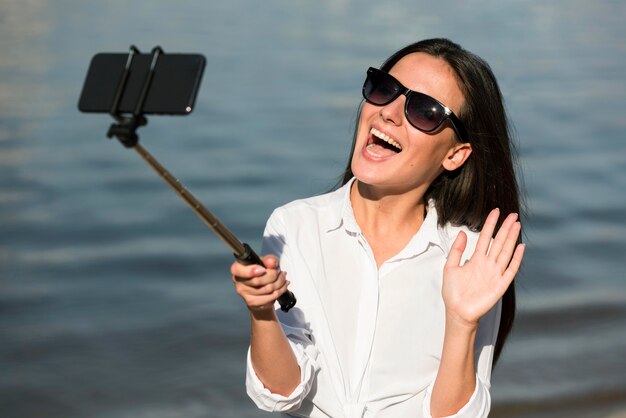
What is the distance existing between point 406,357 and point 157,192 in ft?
14.2

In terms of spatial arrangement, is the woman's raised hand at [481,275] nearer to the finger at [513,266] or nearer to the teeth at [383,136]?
the finger at [513,266]

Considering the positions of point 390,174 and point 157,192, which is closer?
point 390,174

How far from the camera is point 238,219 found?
6723 millimetres

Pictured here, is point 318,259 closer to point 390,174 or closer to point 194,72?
point 390,174

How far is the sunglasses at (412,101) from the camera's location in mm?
3041

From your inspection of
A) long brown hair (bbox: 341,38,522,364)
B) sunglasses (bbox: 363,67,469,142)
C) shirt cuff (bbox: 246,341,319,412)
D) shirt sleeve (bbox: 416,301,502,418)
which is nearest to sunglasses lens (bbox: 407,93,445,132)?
sunglasses (bbox: 363,67,469,142)

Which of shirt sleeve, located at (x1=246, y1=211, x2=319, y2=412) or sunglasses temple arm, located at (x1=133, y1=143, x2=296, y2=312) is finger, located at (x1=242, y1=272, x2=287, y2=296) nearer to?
sunglasses temple arm, located at (x1=133, y1=143, x2=296, y2=312)

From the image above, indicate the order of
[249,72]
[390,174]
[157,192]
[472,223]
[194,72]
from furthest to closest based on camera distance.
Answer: [249,72] < [157,192] < [472,223] < [390,174] < [194,72]

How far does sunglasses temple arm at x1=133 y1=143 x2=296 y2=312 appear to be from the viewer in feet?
6.76

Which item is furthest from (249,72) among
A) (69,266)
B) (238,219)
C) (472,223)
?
(472,223)

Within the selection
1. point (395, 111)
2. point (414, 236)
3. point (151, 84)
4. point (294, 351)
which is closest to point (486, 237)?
point (414, 236)

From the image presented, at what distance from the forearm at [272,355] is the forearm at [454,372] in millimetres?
371

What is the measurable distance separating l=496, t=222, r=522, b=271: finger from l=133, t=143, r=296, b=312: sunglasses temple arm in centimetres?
60

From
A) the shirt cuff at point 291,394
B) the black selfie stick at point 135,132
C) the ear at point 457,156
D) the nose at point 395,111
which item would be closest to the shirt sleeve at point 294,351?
the shirt cuff at point 291,394
